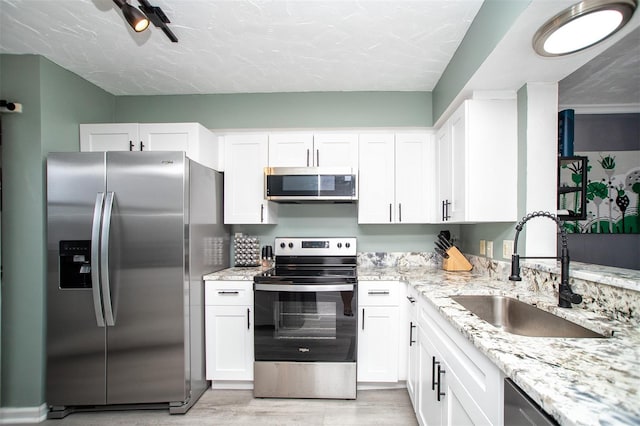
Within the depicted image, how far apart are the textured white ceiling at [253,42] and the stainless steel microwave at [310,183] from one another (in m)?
0.80

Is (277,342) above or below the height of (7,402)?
above

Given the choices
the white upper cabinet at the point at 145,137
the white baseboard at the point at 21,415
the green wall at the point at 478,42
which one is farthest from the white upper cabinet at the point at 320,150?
the white baseboard at the point at 21,415

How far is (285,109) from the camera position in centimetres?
279

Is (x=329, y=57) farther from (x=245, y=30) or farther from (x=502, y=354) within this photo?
(x=502, y=354)

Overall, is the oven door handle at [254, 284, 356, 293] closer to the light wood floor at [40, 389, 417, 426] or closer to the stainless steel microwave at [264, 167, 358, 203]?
the stainless steel microwave at [264, 167, 358, 203]

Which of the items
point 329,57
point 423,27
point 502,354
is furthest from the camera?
point 329,57

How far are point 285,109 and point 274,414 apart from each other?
2.50m

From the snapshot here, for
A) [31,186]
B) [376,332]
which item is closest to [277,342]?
[376,332]

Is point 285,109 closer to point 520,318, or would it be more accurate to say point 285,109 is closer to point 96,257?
point 96,257

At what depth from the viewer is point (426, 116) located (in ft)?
8.95

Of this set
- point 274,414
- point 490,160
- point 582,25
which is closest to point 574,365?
point 582,25

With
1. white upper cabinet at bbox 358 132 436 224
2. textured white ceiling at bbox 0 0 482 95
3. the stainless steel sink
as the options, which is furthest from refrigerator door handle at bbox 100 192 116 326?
the stainless steel sink

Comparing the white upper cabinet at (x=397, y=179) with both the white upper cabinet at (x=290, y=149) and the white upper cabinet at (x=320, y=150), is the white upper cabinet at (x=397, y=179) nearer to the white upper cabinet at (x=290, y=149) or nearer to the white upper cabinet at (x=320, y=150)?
the white upper cabinet at (x=320, y=150)

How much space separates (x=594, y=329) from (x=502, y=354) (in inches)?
20.3
